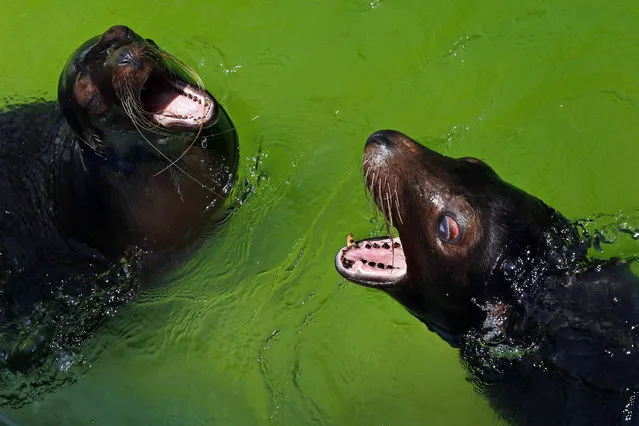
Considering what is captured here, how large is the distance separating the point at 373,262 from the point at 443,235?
0.52 meters

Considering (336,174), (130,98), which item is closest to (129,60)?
(130,98)

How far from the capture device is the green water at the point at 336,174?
582cm

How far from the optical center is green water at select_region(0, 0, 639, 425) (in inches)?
229

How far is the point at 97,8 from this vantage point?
8.08 m

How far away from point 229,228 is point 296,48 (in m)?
1.92

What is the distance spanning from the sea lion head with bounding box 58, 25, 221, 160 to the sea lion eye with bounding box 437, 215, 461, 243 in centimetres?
175

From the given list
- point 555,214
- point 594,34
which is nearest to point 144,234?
point 555,214

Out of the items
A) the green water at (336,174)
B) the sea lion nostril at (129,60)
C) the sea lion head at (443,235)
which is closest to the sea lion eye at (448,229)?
the sea lion head at (443,235)

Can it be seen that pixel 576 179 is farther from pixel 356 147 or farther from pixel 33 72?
pixel 33 72

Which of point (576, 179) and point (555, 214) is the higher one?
point (555, 214)

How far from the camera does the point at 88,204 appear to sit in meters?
5.84

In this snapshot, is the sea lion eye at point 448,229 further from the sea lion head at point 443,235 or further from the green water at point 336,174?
the green water at point 336,174

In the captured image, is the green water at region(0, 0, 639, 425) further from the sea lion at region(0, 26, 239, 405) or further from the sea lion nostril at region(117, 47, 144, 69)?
the sea lion nostril at region(117, 47, 144, 69)

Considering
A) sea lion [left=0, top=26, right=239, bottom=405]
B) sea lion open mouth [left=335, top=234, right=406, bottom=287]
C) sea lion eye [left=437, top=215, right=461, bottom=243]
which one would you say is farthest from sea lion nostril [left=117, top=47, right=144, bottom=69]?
sea lion eye [left=437, top=215, right=461, bottom=243]
